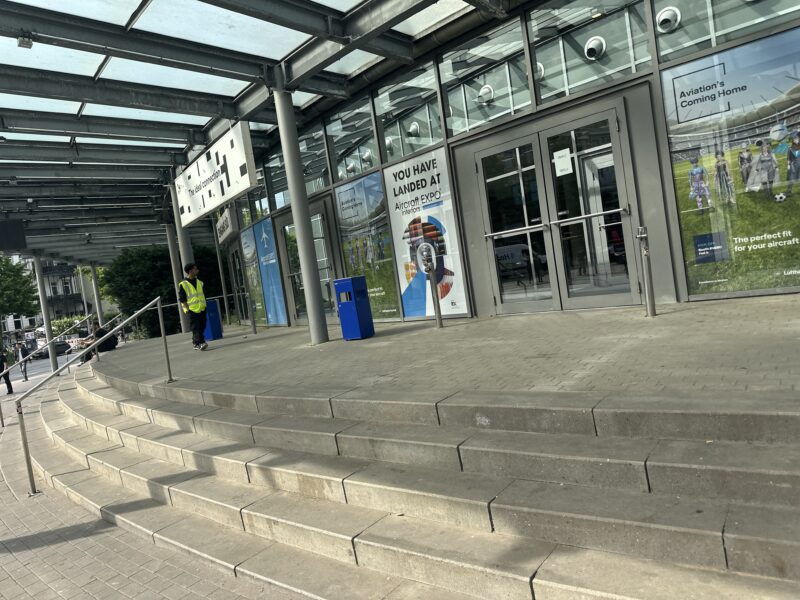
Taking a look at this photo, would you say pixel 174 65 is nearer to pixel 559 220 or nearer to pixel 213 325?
pixel 559 220

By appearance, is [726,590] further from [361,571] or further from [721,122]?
[721,122]

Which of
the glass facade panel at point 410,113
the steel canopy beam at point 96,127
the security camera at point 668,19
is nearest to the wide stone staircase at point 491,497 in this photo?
the security camera at point 668,19

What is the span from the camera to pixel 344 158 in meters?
10.8

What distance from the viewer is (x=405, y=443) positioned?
3725mm

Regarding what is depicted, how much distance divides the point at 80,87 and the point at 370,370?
6.14m

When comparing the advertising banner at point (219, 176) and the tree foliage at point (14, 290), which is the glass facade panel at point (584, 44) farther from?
the tree foliage at point (14, 290)

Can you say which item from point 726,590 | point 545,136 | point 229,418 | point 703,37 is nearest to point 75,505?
point 229,418

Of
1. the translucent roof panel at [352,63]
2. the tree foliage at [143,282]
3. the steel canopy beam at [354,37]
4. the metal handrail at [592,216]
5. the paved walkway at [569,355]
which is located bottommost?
the paved walkway at [569,355]

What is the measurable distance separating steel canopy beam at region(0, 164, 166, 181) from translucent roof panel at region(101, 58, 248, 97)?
194 inches

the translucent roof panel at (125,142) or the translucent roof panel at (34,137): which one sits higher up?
the translucent roof panel at (125,142)

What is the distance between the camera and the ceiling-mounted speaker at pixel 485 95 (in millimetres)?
8328

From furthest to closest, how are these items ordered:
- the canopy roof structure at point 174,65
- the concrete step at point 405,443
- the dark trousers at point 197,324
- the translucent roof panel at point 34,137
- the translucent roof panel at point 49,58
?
the dark trousers at point 197,324 < the translucent roof panel at point 34,137 < the translucent roof panel at point 49,58 < the canopy roof structure at point 174,65 < the concrete step at point 405,443

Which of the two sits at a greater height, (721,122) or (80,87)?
(80,87)

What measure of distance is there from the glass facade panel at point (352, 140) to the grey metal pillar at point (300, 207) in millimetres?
1900
